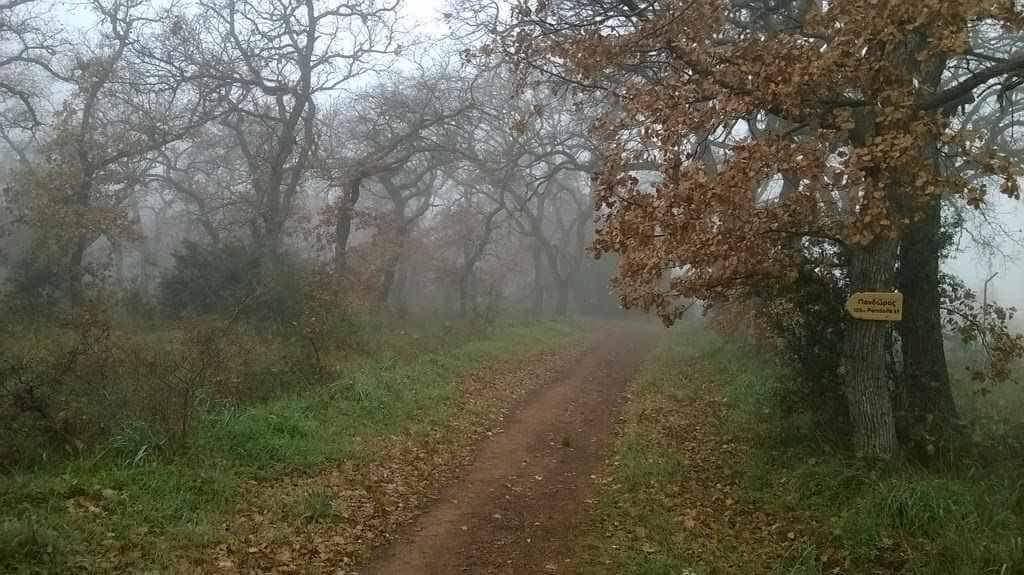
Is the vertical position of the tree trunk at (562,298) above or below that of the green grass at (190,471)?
above

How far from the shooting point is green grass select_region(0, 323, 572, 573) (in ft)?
17.9

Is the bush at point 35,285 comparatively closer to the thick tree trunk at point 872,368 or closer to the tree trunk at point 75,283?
the tree trunk at point 75,283

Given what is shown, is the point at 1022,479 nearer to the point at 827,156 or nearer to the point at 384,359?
the point at 827,156

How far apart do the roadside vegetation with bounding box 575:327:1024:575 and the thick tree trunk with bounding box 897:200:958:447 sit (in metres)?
0.56

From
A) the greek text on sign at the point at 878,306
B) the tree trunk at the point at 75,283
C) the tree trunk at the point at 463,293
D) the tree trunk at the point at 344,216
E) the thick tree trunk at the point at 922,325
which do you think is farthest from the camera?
the tree trunk at the point at 463,293

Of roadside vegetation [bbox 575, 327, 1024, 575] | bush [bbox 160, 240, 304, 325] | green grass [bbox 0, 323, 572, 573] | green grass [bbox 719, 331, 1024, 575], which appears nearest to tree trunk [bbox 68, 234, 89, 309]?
bush [bbox 160, 240, 304, 325]

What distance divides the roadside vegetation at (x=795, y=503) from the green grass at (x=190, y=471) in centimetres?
333

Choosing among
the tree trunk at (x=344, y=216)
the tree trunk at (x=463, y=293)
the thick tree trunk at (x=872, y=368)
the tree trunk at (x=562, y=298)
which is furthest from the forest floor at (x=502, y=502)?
the tree trunk at (x=562, y=298)

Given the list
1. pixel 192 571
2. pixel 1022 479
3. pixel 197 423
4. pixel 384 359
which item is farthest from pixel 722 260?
pixel 384 359

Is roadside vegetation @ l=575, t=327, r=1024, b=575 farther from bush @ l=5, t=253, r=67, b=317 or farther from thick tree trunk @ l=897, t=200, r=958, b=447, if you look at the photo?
bush @ l=5, t=253, r=67, b=317

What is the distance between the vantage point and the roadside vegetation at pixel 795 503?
18.7ft

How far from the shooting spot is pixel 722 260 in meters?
7.37

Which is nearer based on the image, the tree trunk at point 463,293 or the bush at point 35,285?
the bush at point 35,285

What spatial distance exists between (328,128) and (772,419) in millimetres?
18819
